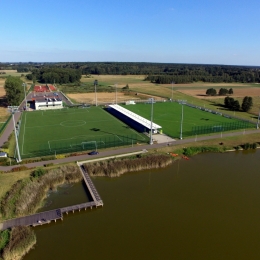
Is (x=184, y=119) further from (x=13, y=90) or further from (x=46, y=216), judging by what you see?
(x=13, y=90)

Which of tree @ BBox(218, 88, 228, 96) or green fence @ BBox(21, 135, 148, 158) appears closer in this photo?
green fence @ BBox(21, 135, 148, 158)

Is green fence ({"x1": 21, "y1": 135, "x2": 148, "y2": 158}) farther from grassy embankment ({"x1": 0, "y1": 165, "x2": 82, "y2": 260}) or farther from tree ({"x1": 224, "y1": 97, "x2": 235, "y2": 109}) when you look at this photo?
tree ({"x1": 224, "y1": 97, "x2": 235, "y2": 109})

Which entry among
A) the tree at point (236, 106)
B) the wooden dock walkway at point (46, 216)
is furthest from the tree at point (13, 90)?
the tree at point (236, 106)

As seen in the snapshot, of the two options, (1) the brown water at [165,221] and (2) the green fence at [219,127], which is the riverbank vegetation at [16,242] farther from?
(2) the green fence at [219,127]

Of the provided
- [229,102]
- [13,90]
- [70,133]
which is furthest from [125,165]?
[229,102]

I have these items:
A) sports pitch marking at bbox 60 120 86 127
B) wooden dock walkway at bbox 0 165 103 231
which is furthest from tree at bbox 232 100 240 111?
wooden dock walkway at bbox 0 165 103 231

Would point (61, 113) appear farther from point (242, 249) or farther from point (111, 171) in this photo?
point (242, 249)

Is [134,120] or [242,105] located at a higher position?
[242,105]
